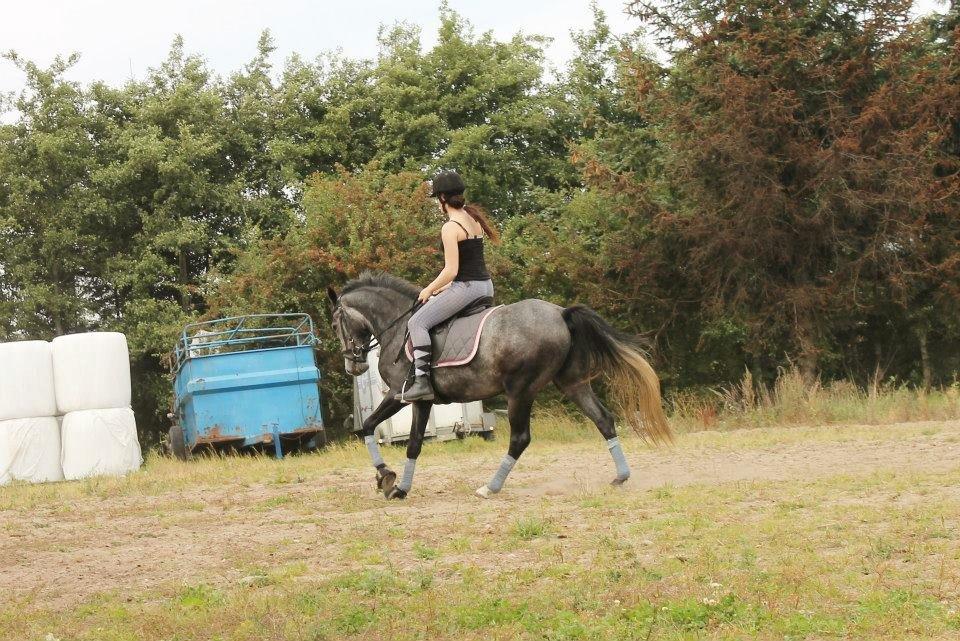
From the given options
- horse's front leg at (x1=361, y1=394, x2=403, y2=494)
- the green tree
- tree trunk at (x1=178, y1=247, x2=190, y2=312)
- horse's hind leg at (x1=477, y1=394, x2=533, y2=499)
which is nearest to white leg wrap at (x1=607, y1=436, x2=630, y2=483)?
horse's hind leg at (x1=477, y1=394, x2=533, y2=499)

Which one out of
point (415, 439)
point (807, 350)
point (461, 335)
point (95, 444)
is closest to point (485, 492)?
point (415, 439)

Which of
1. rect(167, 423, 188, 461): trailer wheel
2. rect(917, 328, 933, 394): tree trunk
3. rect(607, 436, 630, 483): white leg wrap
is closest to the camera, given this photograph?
rect(607, 436, 630, 483): white leg wrap

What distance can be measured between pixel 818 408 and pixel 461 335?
336 inches

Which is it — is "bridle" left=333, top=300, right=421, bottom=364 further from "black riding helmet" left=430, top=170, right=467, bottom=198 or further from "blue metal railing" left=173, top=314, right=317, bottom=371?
"blue metal railing" left=173, top=314, right=317, bottom=371

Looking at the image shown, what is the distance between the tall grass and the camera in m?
17.8

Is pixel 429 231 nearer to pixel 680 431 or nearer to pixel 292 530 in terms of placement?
pixel 680 431

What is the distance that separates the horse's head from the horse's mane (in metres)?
0.21

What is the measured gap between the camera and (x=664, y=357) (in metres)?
24.3

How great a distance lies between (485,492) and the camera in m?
11.4

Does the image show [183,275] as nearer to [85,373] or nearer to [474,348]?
[85,373]

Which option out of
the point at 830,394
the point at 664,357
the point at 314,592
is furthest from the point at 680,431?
the point at 314,592

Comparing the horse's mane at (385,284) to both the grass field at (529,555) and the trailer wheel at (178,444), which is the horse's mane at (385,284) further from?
the trailer wheel at (178,444)

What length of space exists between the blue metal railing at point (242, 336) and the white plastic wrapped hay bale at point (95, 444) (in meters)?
1.83

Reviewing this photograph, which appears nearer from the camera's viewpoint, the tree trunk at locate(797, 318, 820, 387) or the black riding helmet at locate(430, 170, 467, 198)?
the black riding helmet at locate(430, 170, 467, 198)
